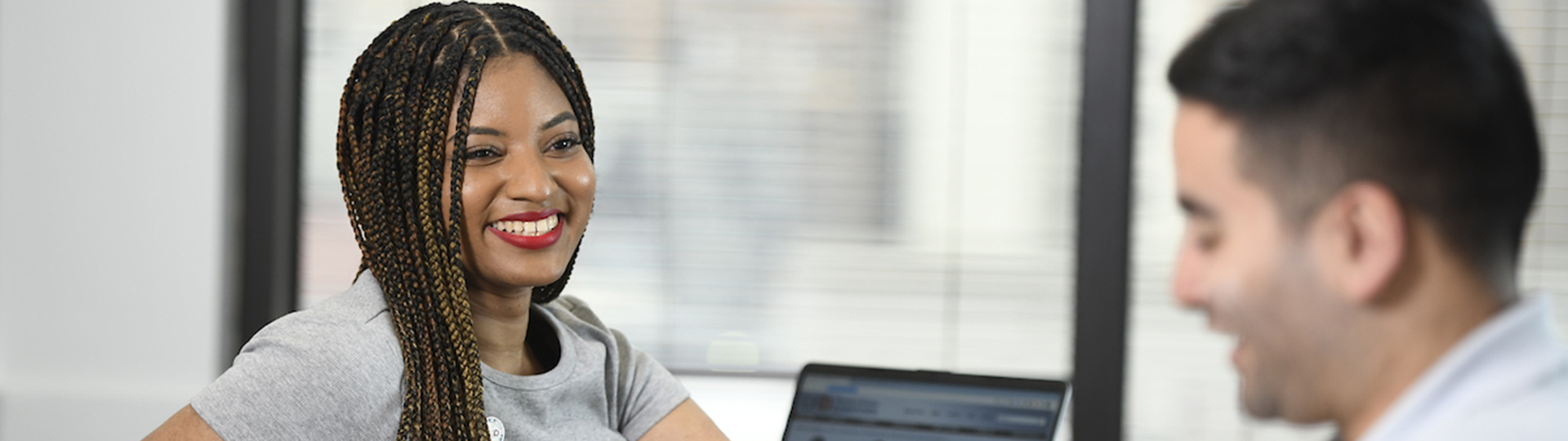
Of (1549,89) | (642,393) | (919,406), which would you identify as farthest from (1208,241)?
(1549,89)

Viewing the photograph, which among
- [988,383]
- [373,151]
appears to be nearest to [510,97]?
[373,151]

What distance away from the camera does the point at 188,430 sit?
962 millimetres

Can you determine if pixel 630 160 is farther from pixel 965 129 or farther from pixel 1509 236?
pixel 1509 236

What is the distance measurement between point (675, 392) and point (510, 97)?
393 mm

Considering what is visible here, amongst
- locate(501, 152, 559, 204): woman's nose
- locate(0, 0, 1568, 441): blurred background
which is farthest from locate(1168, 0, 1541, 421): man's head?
locate(0, 0, 1568, 441): blurred background

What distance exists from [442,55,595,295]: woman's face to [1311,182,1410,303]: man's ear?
0.78 meters

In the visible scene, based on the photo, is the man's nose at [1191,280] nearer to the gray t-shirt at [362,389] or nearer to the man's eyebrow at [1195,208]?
the man's eyebrow at [1195,208]

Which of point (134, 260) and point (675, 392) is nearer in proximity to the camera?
point (675, 392)

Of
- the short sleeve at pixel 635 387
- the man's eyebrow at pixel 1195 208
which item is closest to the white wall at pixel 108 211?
the short sleeve at pixel 635 387

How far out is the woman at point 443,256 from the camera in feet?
3.33

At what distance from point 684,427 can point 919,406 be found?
0.28 metres

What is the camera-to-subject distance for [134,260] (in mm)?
2105

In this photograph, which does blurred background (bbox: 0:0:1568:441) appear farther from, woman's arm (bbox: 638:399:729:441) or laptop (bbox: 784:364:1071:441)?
laptop (bbox: 784:364:1071:441)

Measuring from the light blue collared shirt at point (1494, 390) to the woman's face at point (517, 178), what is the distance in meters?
0.82
